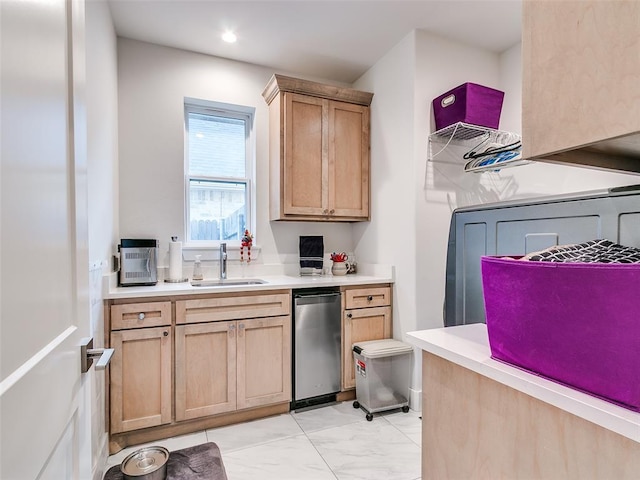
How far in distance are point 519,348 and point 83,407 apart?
1.08 metres

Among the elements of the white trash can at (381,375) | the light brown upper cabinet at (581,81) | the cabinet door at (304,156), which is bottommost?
the white trash can at (381,375)

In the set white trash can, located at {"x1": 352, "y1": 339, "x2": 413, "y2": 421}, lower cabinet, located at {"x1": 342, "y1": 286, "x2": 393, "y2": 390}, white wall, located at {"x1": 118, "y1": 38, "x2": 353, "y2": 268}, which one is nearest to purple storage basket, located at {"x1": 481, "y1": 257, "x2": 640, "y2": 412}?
white trash can, located at {"x1": 352, "y1": 339, "x2": 413, "y2": 421}

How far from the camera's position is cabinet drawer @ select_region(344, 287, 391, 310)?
2.70 m

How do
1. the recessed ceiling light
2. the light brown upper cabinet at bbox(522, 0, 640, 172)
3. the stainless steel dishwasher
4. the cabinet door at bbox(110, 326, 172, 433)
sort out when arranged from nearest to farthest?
the light brown upper cabinet at bbox(522, 0, 640, 172)
the cabinet door at bbox(110, 326, 172, 433)
the stainless steel dishwasher
the recessed ceiling light

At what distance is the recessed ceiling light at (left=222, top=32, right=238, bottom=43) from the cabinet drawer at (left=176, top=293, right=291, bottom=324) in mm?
2065

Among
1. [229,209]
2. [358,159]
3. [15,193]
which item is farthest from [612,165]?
[229,209]

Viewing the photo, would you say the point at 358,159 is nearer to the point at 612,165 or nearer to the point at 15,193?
the point at 612,165

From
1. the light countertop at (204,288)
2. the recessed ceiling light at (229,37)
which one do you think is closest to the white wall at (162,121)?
the recessed ceiling light at (229,37)

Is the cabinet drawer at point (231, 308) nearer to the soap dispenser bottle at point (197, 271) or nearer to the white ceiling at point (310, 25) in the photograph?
the soap dispenser bottle at point (197, 271)

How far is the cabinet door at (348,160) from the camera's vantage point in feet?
10.0

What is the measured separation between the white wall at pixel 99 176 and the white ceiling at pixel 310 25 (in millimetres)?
372

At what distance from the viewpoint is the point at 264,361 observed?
244cm

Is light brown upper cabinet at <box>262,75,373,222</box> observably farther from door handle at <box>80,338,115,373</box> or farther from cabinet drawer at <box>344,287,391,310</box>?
door handle at <box>80,338,115,373</box>

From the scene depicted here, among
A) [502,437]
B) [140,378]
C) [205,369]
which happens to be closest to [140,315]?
[140,378]
